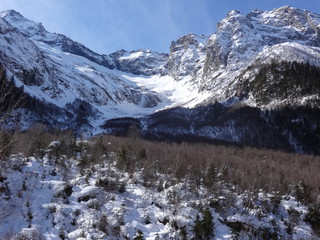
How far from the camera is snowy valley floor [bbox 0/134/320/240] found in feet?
55.1

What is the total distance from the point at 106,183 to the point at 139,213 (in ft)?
14.1

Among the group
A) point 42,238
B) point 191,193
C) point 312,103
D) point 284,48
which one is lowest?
point 42,238

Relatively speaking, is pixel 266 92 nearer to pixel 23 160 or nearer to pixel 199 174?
pixel 199 174

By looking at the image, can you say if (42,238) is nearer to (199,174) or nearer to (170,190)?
(170,190)

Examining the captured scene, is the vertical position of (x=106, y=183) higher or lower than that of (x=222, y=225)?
higher

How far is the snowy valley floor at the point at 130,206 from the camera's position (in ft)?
55.1

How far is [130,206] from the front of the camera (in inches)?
787

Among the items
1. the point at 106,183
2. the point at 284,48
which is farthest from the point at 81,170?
the point at 284,48

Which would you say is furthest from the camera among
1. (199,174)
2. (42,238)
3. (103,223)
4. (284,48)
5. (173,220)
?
(284,48)

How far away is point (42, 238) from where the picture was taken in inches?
598

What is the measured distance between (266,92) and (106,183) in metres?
123

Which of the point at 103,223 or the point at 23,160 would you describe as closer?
the point at 103,223

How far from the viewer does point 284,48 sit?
160 meters

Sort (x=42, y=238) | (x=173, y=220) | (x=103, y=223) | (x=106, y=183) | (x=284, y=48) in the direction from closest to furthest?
(x=42, y=238) < (x=103, y=223) < (x=173, y=220) < (x=106, y=183) < (x=284, y=48)
